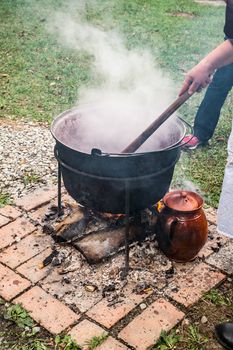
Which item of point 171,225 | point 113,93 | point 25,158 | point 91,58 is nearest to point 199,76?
point 171,225

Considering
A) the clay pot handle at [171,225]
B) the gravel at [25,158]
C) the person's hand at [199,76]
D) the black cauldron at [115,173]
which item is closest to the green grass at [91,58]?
the gravel at [25,158]

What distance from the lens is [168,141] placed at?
12.1 ft

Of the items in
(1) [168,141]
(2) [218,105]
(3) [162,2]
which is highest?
(1) [168,141]

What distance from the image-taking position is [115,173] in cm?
316

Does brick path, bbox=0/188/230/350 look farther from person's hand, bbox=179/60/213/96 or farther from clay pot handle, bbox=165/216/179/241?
person's hand, bbox=179/60/213/96

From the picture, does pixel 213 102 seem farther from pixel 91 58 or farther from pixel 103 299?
Answer: pixel 91 58

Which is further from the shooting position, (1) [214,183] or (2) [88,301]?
(1) [214,183]

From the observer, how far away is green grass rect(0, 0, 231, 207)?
5285mm

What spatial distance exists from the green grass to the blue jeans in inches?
9.0

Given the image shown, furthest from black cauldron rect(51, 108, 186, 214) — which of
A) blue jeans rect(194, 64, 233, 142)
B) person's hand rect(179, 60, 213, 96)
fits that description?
blue jeans rect(194, 64, 233, 142)

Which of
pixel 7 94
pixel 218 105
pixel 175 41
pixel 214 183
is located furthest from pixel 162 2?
pixel 214 183

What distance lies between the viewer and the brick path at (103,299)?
3045mm

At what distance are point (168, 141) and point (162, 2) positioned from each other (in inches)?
318

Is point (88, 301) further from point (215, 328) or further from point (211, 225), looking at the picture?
point (211, 225)
